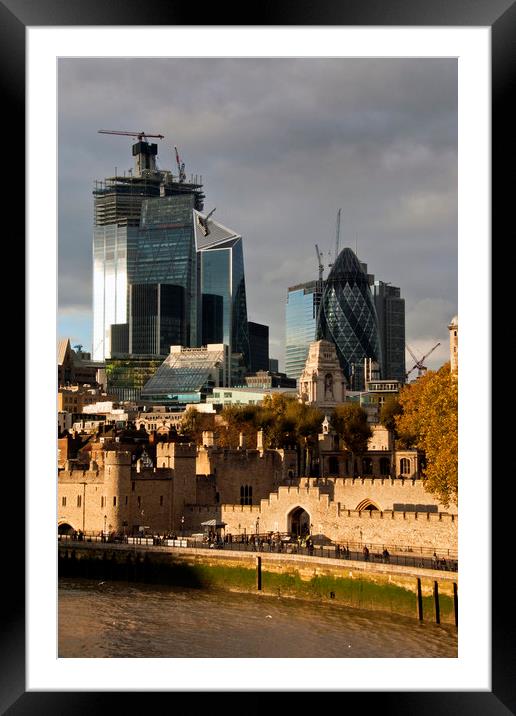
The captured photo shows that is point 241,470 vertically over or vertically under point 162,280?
under

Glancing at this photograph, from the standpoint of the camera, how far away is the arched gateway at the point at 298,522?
114 ft

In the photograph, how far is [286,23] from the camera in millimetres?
10375

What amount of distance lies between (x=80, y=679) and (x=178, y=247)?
145671mm

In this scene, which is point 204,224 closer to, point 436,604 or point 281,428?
point 281,428

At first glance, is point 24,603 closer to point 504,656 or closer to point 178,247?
point 504,656

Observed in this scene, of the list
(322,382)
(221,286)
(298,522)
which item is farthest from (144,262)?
(298,522)

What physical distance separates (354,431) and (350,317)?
317 feet

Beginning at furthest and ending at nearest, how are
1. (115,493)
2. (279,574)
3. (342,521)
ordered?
(115,493)
(342,521)
(279,574)

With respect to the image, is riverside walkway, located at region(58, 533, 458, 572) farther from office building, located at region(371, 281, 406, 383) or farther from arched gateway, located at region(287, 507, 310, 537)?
office building, located at region(371, 281, 406, 383)

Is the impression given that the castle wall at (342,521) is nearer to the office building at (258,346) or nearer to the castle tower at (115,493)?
the castle tower at (115,493)

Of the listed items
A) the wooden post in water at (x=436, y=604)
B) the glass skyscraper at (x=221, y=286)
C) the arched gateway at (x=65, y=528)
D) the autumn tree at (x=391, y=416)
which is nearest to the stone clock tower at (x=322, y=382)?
the autumn tree at (x=391, y=416)

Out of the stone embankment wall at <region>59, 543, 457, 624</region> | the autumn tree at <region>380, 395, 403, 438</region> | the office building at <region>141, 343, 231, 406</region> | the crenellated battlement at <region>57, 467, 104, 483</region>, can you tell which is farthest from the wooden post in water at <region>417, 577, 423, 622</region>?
the office building at <region>141, 343, 231, 406</region>

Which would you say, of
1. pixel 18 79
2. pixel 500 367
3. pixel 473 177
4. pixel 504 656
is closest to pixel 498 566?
pixel 504 656

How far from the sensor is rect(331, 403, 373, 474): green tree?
59.8 meters
